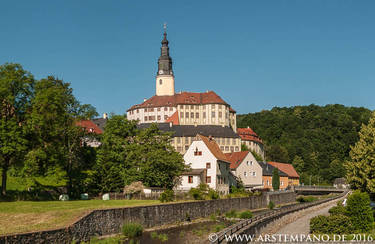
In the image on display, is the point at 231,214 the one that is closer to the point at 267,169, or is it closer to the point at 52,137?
the point at 52,137

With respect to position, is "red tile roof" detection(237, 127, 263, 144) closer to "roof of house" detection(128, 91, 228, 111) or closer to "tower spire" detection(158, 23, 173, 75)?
"roof of house" detection(128, 91, 228, 111)

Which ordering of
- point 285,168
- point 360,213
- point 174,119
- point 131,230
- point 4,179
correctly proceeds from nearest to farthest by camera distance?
1. point 131,230
2. point 360,213
3. point 4,179
4. point 285,168
5. point 174,119

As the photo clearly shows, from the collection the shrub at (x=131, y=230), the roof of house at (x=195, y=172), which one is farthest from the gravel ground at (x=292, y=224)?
the roof of house at (x=195, y=172)

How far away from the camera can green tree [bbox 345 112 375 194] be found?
3847 centimetres

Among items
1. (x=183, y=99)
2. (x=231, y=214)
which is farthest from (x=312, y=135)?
(x=231, y=214)

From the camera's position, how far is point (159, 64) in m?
153

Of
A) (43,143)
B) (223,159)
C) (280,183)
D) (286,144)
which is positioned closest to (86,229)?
(43,143)

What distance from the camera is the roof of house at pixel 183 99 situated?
134625 millimetres

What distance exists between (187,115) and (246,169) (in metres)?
59.8

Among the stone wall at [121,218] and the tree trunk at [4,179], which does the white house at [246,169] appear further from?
the tree trunk at [4,179]

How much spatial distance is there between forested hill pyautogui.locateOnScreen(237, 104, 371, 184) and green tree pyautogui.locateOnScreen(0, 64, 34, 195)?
89.6 m

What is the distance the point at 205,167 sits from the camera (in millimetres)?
63250

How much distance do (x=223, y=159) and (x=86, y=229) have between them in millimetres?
40147

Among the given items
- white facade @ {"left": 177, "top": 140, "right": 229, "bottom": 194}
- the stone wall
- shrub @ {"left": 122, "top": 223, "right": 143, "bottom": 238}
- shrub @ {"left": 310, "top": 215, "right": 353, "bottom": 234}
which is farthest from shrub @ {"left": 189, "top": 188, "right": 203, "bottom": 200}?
shrub @ {"left": 310, "top": 215, "right": 353, "bottom": 234}
